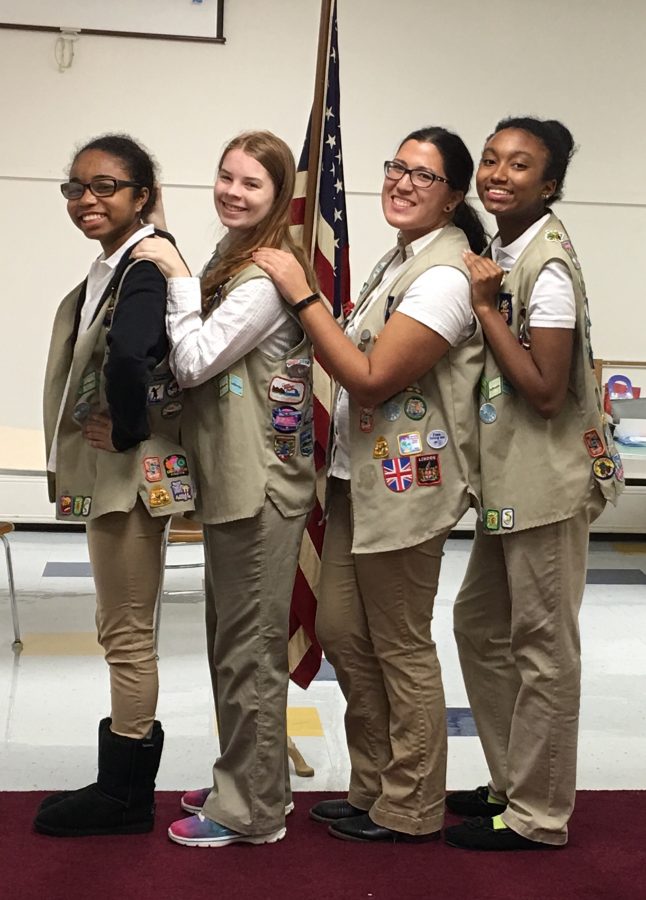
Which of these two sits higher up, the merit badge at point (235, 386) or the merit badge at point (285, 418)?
the merit badge at point (235, 386)

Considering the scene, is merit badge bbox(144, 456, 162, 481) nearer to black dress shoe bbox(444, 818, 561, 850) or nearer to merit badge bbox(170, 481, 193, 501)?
merit badge bbox(170, 481, 193, 501)

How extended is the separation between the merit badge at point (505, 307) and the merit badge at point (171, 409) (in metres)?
0.68

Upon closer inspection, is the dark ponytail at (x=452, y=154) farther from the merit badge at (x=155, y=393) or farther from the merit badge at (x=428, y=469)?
the merit badge at (x=155, y=393)

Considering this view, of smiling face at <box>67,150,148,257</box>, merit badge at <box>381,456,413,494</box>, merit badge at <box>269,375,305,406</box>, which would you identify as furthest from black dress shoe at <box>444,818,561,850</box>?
smiling face at <box>67,150,148,257</box>

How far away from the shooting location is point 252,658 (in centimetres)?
235

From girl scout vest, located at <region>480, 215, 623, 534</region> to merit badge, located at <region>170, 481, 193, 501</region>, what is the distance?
0.60 metres

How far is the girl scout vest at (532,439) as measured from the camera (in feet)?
7.55

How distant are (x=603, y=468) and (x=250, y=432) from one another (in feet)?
2.38

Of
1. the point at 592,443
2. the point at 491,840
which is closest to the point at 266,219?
the point at 592,443

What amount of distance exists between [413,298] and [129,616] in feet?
2.83

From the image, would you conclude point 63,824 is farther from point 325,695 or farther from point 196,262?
point 196,262

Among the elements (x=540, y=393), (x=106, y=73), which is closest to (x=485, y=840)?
(x=540, y=393)

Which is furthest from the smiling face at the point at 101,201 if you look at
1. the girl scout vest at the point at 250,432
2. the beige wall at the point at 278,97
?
the beige wall at the point at 278,97

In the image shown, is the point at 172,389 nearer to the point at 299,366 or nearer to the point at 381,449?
the point at 299,366
